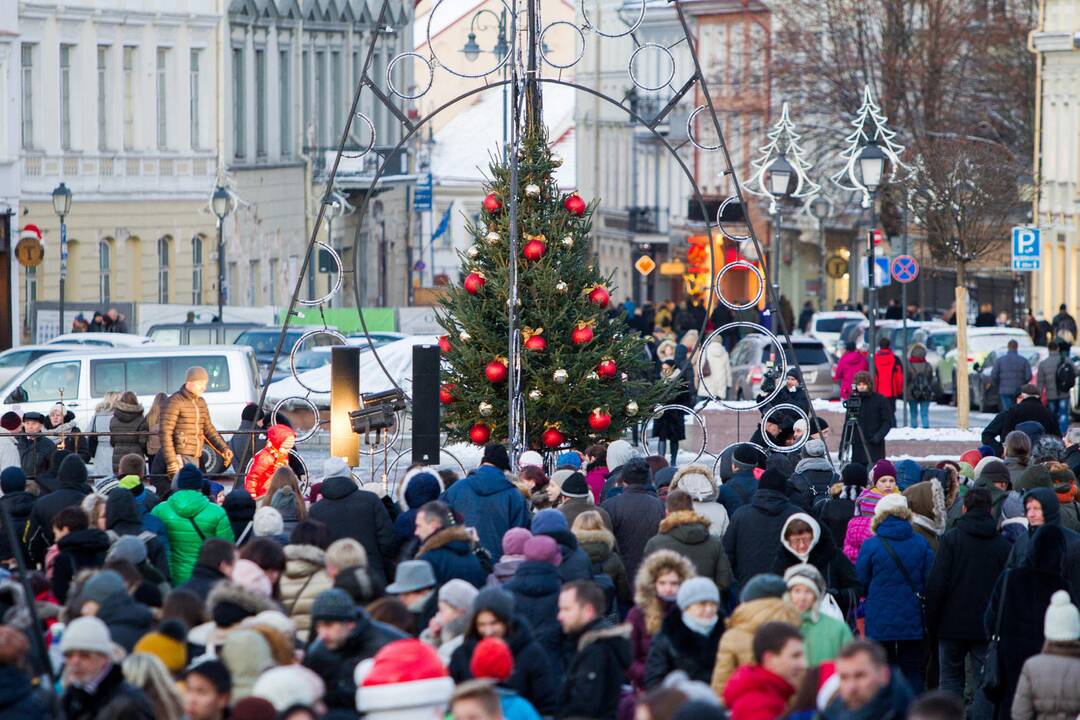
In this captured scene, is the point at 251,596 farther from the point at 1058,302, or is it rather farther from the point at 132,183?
the point at 1058,302

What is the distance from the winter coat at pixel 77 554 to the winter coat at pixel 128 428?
9865 mm

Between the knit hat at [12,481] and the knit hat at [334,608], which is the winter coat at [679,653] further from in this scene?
the knit hat at [12,481]

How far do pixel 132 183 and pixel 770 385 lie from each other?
1224 inches

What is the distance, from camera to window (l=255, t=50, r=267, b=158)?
62906 millimetres

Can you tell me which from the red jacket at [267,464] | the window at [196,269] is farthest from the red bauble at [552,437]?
the window at [196,269]

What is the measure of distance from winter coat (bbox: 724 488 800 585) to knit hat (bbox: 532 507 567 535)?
1730 mm

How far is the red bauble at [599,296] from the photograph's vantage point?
21625 mm

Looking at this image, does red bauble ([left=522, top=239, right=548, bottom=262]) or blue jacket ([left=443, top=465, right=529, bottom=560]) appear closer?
blue jacket ([left=443, top=465, right=529, bottom=560])

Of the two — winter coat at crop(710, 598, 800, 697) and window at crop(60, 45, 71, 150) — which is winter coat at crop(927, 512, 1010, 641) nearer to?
winter coat at crop(710, 598, 800, 697)

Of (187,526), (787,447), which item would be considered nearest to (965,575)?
(187,526)

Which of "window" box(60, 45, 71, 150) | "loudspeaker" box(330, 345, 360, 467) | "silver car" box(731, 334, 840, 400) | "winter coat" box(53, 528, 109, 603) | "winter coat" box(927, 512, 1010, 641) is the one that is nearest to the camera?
"winter coat" box(53, 528, 109, 603)

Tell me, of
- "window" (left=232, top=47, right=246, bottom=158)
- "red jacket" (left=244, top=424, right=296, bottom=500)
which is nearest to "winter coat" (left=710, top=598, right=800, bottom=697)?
"red jacket" (left=244, top=424, right=296, bottom=500)

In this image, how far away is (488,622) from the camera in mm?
11250

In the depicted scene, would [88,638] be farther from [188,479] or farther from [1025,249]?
[1025,249]
